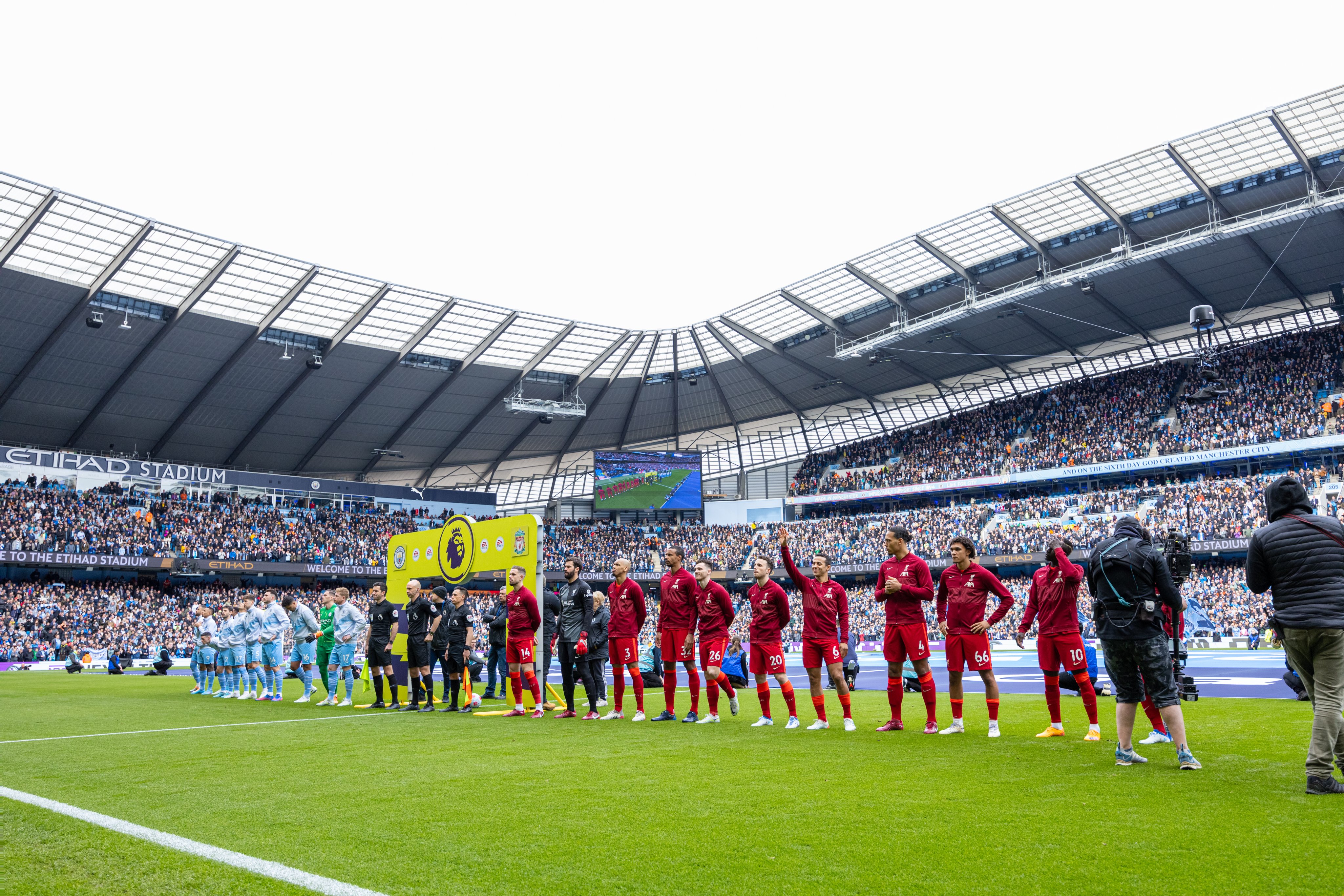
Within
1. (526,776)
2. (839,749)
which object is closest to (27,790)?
(526,776)

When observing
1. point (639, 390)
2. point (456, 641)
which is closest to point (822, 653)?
point (456, 641)

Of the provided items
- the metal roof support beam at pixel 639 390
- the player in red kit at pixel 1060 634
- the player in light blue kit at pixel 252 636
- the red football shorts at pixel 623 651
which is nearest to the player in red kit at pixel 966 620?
the player in red kit at pixel 1060 634

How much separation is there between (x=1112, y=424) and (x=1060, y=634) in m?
41.4

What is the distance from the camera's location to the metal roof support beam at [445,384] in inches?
1624

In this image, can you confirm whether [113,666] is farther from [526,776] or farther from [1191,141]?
[1191,141]

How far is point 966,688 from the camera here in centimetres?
1708

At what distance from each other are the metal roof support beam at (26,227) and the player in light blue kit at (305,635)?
2118 cm

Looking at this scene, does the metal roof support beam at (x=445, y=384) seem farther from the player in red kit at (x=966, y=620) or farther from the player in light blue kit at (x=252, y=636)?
the player in red kit at (x=966, y=620)

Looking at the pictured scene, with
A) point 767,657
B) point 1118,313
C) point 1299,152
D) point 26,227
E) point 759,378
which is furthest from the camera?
point 759,378

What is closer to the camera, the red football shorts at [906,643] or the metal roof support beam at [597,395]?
the red football shorts at [906,643]

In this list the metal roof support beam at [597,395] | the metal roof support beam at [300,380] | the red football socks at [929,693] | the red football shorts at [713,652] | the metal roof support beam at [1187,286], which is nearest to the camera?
the red football socks at [929,693]

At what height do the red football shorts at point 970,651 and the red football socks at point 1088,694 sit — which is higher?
the red football shorts at point 970,651

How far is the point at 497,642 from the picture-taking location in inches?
583

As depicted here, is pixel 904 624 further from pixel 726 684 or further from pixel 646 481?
pixel 646 481
